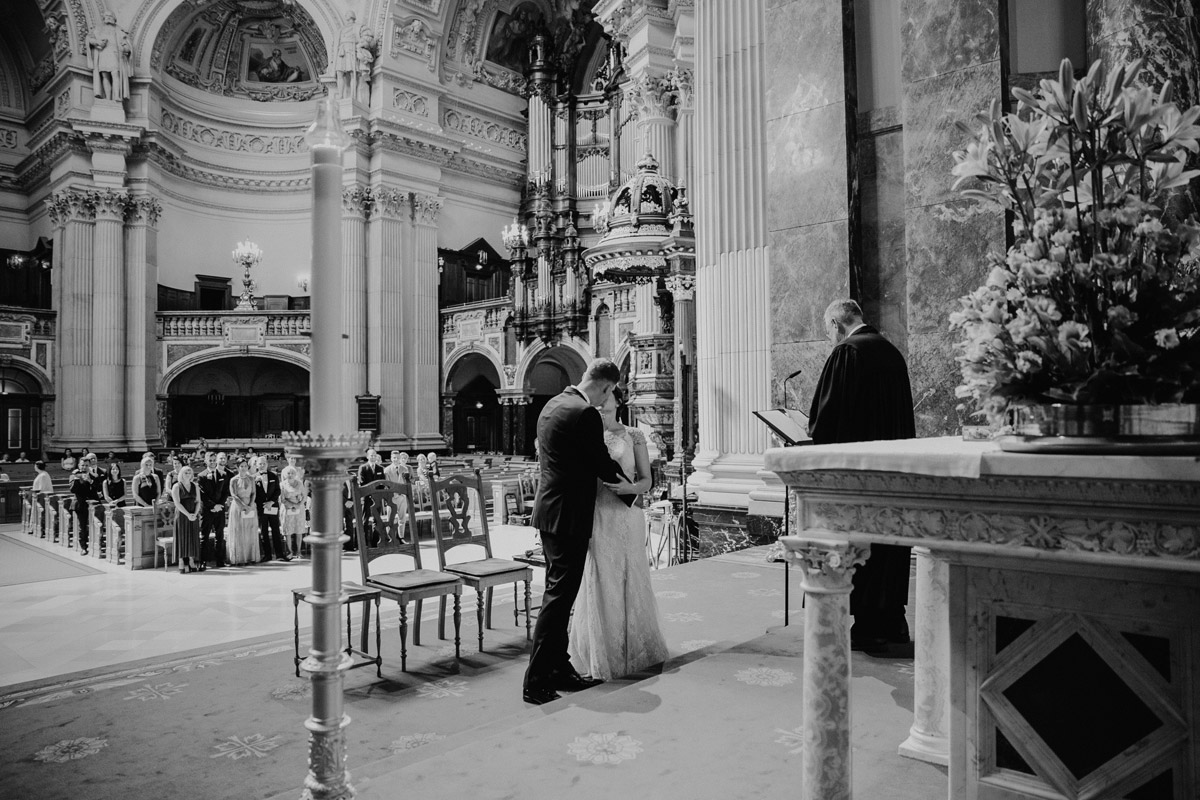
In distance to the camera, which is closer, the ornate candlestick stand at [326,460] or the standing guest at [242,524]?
the ornate candlestick stand at [326,460]

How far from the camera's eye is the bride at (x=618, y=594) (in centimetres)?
420

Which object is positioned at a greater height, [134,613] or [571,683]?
[571,683]

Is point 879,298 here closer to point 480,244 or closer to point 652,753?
point 652,753

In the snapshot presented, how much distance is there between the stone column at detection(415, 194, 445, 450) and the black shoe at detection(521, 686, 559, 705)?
1779 cm

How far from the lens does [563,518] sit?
13.2ft

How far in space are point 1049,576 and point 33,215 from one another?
2710 centimetres

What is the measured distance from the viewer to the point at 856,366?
13.5ft

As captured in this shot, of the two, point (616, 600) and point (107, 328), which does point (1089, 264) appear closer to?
point (616, 600)

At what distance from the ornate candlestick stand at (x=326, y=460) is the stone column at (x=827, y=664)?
115cm

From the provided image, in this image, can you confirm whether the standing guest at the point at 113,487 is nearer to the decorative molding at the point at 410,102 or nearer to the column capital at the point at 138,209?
the column capital at the point at 138,209

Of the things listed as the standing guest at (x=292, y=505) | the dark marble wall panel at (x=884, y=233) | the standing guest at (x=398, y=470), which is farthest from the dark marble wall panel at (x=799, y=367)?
the standing guest at (x=398, y=470)

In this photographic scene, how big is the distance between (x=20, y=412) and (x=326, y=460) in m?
22.7

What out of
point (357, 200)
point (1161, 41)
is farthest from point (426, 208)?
point (1161, 41)

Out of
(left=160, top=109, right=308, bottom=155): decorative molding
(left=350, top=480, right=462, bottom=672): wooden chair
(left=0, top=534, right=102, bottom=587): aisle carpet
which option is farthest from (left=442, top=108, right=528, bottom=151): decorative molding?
(left=350, top=480, right=462, bottom=672): wooden chair
